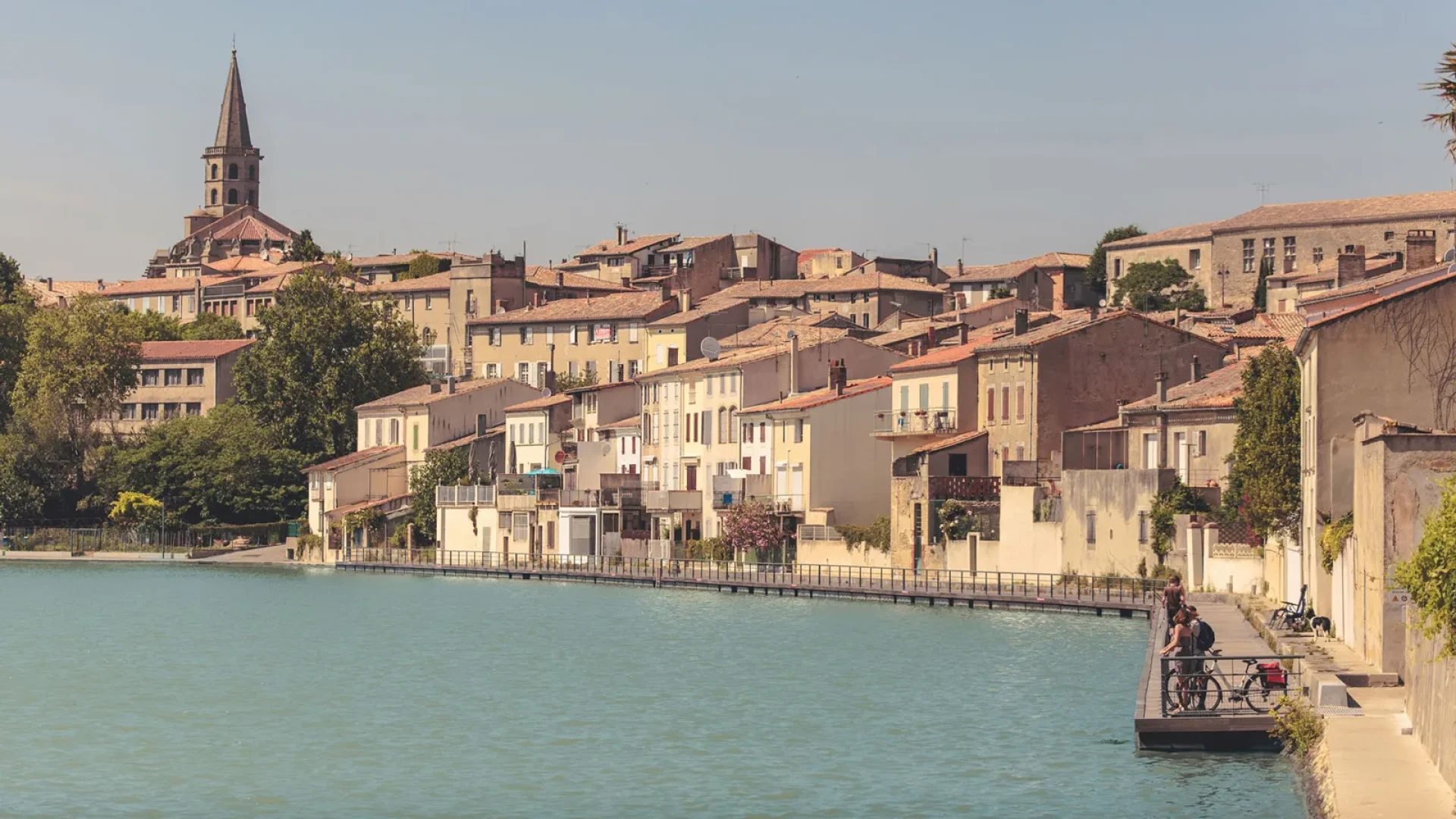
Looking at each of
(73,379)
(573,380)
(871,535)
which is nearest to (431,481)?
(573,380)

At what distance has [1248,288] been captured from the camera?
124 m

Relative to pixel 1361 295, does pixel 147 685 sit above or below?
below

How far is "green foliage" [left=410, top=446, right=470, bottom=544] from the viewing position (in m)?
99.0

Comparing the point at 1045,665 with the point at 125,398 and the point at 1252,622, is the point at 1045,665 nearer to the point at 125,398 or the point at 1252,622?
the point at 1252,622

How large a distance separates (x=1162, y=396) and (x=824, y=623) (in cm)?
1109

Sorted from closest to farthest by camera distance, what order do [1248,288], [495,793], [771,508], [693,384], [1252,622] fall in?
1. [495,793]
2. [1252,622]
3. [771,508]
4. [693,384]
5. [1248,288]

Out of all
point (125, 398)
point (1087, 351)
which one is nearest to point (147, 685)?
point (1087, 351)

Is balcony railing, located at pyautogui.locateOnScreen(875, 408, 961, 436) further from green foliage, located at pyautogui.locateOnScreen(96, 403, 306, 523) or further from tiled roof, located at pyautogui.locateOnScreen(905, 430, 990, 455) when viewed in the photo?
green foliage, located at pyautogui.locateOnScreen(96, 403, 306, 523)

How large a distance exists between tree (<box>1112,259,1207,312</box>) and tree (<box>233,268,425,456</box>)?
126ft

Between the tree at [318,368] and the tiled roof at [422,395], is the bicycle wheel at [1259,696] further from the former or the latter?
the tree at [318,368]

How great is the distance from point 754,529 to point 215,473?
4145 cm

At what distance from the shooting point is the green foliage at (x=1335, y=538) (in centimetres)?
3756

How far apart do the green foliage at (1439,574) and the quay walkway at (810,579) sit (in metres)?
34.3

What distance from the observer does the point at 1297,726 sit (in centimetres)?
2809
